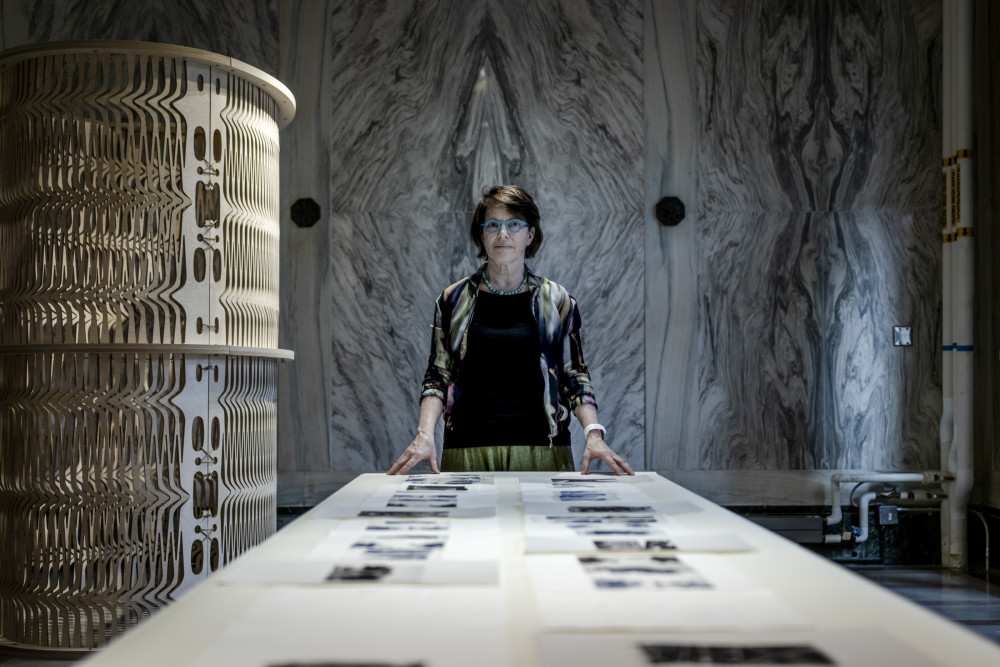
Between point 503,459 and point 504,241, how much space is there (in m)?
0.72

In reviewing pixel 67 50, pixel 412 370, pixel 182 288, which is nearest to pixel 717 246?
pixel 412 370

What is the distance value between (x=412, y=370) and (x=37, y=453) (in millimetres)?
2239

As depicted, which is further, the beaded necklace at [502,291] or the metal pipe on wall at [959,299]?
the metal pipe on wall at [959,299]

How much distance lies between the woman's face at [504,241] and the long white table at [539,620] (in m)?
1.70

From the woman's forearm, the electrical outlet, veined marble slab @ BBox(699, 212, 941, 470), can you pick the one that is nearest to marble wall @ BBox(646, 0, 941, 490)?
veined marble slab @ BBox(699, 212, 941, 470)

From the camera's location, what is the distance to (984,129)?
463cm

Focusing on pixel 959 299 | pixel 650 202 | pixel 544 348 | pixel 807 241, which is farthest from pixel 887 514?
pixel 544 348

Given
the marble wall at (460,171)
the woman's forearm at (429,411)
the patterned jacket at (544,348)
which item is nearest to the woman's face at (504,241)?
the patterned jacket at (544,348)

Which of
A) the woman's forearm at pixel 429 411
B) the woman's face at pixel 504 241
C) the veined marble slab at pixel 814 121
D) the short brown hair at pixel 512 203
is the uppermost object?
the veined marble slab at pixel 814 121

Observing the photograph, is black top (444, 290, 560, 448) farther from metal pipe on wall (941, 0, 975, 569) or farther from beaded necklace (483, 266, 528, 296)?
metal pipe on wall (941, 0, 975, 569)

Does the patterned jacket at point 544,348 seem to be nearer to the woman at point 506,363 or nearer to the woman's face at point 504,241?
the woman at point 506,363

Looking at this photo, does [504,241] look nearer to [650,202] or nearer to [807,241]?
[650,202]

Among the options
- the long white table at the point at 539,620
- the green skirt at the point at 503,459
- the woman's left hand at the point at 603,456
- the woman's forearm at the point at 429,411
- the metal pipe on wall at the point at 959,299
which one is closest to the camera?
the long white table at the point at 539,620

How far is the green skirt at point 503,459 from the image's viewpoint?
2.91 m
